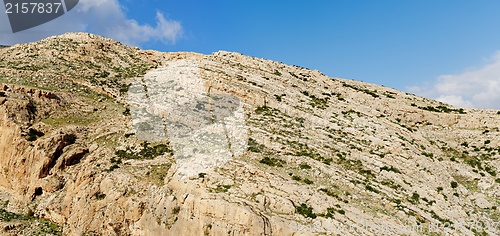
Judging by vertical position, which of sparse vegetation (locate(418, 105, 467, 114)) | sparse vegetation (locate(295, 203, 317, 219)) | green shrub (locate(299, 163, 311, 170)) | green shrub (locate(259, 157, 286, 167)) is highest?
sparse vegetation (locate(418, 105, 467, 114))

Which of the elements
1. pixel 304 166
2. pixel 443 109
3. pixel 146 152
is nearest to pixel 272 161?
pixel 304 166

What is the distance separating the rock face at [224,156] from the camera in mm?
25469

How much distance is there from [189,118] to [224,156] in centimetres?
1044

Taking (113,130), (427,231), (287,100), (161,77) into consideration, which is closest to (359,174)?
(427,231)

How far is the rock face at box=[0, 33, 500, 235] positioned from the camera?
2547cm

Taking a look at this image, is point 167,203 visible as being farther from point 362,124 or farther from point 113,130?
point 362,124

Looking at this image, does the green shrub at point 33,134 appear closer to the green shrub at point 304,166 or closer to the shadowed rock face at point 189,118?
the shadowed rock face at point 189,118

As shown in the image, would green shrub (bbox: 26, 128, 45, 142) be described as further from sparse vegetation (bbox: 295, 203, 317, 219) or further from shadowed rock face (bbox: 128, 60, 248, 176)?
sparse vegetation (bbox: 295, 203, 317, 219)

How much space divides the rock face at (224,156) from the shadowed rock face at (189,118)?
0.63 ft

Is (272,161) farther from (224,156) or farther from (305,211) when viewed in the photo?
(305,211)

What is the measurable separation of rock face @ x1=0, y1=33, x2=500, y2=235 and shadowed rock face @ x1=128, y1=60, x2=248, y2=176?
7.5 inches

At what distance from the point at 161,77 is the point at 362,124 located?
28.5 meters

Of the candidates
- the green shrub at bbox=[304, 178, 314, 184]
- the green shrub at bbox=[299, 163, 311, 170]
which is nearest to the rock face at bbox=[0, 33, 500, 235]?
the green shrub at bbox=[299, 163, 311, 170]

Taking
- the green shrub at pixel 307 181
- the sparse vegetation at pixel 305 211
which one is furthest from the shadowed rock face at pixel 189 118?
the sparse vegetation at pixel 305 211
